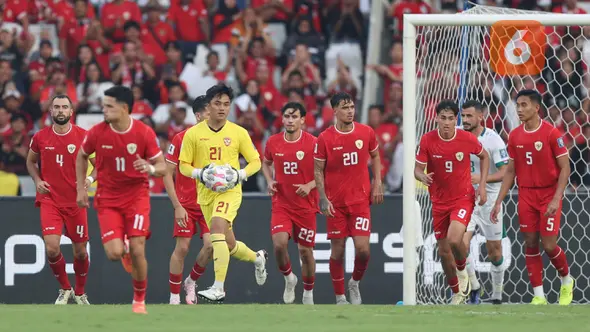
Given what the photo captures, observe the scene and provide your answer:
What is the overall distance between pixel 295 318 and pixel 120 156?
2.14 metres

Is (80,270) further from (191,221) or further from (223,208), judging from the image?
(223,208)

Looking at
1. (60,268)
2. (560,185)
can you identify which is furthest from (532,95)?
(60,268)

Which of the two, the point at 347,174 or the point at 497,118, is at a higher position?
the point at 497,118

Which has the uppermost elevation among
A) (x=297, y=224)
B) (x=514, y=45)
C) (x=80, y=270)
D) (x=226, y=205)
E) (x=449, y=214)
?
(x=514, y=45)

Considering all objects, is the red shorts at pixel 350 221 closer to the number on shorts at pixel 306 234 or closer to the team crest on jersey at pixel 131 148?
the number on shorts at pixel 306 234

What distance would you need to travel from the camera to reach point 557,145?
13047 mm

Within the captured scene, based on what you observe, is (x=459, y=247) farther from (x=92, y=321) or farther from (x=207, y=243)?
(x=92, y=321)

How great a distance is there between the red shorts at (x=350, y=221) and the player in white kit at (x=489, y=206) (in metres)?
1.22

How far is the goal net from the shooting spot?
1484cm

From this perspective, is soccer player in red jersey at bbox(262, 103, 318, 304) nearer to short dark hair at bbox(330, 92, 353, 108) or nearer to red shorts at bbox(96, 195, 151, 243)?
short dark hair at bbox(330, 92, 353, 108)

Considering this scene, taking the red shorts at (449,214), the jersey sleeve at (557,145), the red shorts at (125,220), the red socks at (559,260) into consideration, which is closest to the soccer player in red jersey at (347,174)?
the red shorts at (449,214)

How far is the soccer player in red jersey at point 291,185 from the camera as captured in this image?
45.5 ft

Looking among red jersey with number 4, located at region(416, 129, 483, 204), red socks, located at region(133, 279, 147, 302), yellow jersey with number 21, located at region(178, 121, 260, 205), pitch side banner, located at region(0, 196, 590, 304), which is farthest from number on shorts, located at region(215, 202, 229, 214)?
pitch side banner, located at region(0, 196, 590, 304)

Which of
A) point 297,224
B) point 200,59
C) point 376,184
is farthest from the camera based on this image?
point 200,59
